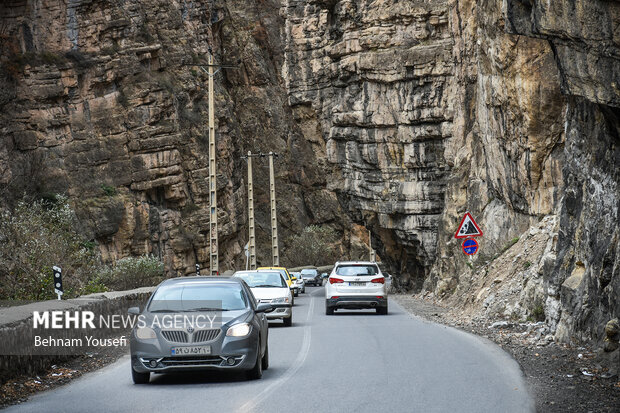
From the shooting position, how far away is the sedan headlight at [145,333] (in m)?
11.1

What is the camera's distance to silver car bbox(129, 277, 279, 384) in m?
11.0

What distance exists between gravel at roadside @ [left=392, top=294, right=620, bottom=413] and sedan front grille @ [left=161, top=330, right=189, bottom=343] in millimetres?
4496

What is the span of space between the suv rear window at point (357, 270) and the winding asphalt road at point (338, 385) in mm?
9225

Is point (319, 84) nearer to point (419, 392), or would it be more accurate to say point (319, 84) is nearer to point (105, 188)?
point (105, 188)

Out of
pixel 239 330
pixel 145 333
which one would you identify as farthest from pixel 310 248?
pixel 145 333

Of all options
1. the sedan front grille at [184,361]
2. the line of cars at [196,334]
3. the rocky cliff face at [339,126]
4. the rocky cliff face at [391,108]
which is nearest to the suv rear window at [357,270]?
the rocky cliff face at [339,126]

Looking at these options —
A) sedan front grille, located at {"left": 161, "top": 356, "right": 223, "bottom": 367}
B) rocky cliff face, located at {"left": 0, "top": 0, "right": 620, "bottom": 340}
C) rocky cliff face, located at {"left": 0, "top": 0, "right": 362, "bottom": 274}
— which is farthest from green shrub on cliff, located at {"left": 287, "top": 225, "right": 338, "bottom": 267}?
sedan front grille, located at {"left": 161, "top": 356, "right": 223, "bottom": 367}

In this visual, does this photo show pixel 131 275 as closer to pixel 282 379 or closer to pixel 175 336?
pixel 282 379

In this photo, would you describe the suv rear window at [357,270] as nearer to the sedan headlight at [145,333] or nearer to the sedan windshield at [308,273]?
the sedan headlight at [145,333]

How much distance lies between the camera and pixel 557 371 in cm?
1220

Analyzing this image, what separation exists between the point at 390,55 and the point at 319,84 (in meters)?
8.71

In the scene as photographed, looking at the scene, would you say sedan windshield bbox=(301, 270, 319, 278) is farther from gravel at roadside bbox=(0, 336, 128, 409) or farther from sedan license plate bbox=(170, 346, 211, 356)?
sedan license plate bbox=(170, 346, 211, 356)

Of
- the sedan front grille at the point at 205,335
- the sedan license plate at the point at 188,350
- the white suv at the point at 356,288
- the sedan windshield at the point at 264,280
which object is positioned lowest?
the white suv at the point at 356,288

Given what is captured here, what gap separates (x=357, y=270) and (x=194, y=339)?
625 inches
